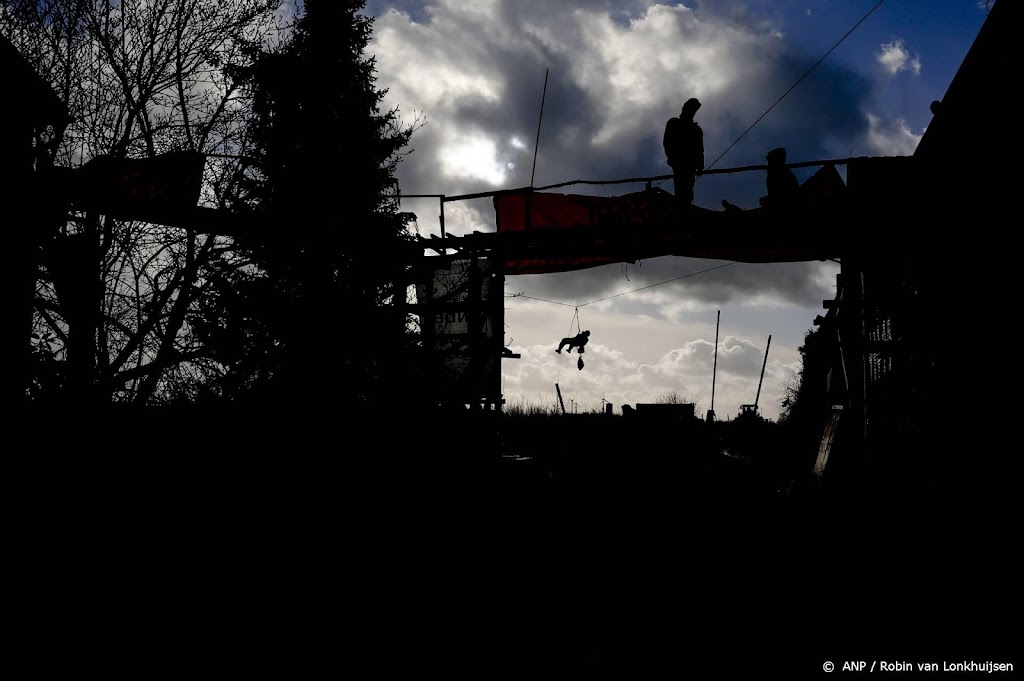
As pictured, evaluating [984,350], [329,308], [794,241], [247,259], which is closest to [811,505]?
[984,350]

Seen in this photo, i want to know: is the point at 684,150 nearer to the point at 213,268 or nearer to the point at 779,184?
the point at 779,184

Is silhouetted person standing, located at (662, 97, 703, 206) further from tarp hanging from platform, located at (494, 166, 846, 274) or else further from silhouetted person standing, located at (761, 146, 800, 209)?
silhouetted person standing, located at (761, 146, 800, 209)

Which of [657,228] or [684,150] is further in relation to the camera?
[684,150]

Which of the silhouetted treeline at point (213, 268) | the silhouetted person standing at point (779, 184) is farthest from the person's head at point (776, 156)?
the silhouetted treeline at point (213, 268)

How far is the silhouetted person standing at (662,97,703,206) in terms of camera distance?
1128 centimetres

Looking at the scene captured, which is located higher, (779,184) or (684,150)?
(684,150)

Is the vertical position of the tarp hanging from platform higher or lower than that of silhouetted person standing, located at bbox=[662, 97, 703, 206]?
lower

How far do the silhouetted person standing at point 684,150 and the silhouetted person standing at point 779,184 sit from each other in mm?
1216

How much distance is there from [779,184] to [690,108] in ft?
7.39

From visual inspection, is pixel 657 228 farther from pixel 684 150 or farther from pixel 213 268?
pixel 213 268

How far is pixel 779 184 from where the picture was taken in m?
10.9

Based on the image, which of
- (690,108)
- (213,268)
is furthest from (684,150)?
(213,268)

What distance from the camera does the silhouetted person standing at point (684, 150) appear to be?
11281 millimetres

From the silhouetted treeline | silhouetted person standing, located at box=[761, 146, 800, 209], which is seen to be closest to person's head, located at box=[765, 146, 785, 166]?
silhouetted person standing, located at box=[761, 146, 800, 209]
